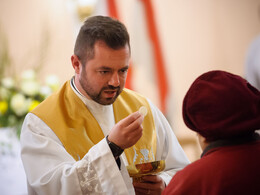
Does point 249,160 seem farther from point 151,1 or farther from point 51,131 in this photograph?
point 151,1

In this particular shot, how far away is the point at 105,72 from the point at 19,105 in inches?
63.3

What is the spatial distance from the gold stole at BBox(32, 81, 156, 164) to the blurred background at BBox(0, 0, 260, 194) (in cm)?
248

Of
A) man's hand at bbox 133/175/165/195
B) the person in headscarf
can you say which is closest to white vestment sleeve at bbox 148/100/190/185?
man's hand at bbox 133/175/165/195

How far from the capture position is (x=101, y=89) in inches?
89.4

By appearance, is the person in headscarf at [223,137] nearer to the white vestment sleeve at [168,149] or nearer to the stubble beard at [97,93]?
the stubble beard at [97,93]

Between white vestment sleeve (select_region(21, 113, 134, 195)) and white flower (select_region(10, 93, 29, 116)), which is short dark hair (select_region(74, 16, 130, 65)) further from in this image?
white flower (select_region(10, 93, 29, 116))

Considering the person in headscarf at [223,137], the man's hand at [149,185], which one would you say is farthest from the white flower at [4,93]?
the person in headscarf at [223,137]

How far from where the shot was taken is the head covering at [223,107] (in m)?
1.52

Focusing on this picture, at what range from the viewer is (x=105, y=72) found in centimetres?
223

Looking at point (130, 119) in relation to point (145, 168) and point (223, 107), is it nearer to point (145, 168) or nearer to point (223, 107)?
point (145, 168)

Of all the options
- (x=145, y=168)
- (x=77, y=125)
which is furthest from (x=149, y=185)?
(x=77, y=125)

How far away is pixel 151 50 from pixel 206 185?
4.22m

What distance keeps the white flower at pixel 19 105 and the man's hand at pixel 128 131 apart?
184 centimetres

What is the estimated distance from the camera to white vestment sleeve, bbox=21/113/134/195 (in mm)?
1988
